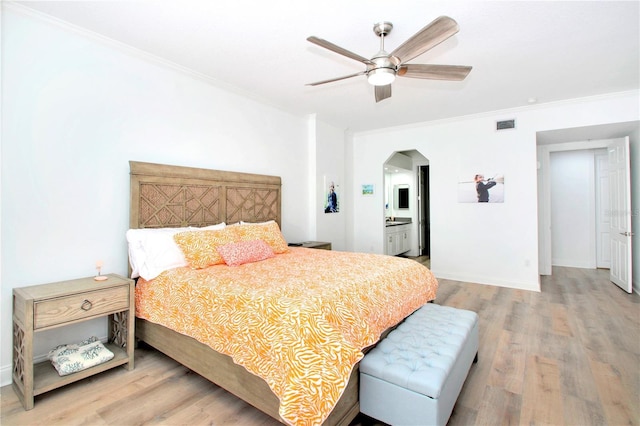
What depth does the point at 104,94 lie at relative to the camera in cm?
284

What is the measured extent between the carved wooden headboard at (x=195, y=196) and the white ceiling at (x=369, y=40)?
3.74 feet

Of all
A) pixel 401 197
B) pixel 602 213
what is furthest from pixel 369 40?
pixel 602 213

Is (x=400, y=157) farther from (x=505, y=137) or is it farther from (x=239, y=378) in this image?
(x=239, y=378)

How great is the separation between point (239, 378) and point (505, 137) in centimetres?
503

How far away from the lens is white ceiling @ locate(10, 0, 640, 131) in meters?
2.36

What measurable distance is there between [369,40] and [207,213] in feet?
8.02

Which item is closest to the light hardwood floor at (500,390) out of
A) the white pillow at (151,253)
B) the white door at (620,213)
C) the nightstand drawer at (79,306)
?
the nightstand drawer at (79,306)

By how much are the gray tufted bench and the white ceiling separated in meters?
2.38

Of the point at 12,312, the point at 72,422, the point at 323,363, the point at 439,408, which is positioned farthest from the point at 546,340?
the point at 12,312

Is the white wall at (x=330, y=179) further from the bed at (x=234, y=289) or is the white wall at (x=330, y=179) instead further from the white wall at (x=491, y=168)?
the bed at (x=234, y=289)

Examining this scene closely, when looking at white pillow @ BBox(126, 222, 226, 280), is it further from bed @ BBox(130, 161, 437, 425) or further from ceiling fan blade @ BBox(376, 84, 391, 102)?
ceiling fan blade @ BBox(376, 84, 391, 102)

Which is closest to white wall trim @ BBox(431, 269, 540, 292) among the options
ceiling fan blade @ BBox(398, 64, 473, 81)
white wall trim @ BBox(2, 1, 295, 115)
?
ceiling fan blade @ BBox(398, 64, 473, 81)

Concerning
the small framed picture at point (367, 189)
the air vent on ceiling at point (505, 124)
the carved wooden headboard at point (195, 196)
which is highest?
the air vent on ceiling at point (505, 124)

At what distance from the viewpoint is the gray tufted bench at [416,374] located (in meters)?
1.62
